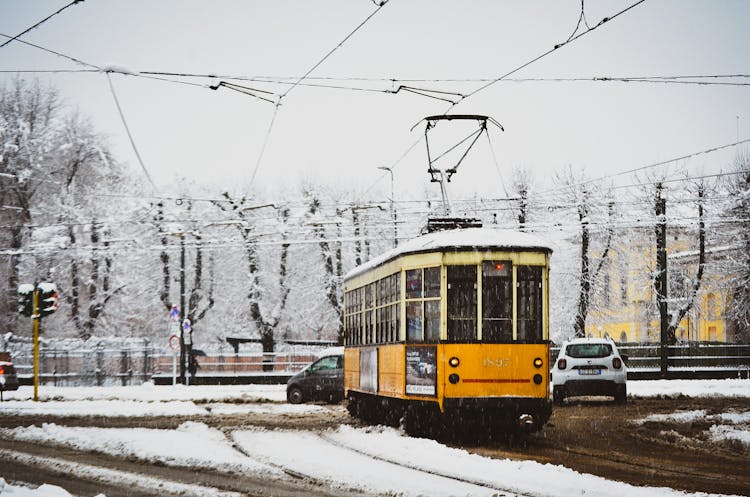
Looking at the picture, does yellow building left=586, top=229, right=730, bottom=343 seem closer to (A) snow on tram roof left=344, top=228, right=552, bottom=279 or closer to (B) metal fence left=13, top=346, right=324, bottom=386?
(B) metal fence left=13, top=346, right=324, bottom=386

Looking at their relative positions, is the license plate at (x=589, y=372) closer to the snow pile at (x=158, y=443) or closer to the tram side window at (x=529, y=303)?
the tram side window at (x=529, y=303)

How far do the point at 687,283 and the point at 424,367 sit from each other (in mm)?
36047

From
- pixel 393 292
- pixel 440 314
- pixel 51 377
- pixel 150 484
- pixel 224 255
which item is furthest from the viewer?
pixel 224 255

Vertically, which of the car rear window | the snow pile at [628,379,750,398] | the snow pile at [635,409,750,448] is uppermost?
the car rear window

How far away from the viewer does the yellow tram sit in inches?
592

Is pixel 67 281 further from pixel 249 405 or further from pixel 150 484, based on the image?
pixel 150 484

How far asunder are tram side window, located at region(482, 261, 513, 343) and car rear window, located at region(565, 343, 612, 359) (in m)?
9.46

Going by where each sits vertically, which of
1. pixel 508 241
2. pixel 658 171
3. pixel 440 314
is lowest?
pixel 440 314

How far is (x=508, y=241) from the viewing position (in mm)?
15500

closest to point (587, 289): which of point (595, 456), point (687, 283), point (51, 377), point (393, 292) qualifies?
point (687, 283)

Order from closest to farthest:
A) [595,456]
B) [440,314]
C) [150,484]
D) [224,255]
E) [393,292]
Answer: [150,484], [595,456], [440,314], [393,292], [224,255]

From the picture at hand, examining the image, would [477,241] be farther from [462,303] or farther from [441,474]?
[441,474]

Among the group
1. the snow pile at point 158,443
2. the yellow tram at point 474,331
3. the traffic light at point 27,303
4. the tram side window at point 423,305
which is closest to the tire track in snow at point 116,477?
the snow pile at point 158,443

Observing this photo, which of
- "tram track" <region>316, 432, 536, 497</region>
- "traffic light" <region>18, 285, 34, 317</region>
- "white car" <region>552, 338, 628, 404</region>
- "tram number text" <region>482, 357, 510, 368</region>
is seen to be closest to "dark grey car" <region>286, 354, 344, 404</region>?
"white car" <region>552, 338, 628, 404</region>
